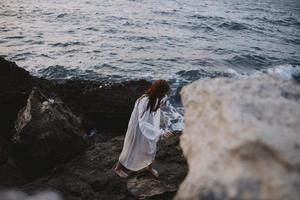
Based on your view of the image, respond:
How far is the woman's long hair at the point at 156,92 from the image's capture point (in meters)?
5.32

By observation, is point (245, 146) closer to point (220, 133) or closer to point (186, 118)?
point (220, 133)

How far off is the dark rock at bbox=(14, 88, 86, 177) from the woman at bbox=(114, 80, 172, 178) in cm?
91

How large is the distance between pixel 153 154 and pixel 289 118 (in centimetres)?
375

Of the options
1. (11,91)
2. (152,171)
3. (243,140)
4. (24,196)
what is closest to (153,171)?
(152,171)

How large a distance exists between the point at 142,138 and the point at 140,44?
13.8 metres

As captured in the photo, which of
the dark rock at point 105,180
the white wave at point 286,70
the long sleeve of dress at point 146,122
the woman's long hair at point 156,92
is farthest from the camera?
the white wave at point 286,70

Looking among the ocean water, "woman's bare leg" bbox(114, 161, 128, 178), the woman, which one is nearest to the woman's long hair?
the woman

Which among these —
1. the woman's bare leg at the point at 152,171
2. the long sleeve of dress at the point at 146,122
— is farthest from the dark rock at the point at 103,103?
the long sleeve of dress at the point at 146,122

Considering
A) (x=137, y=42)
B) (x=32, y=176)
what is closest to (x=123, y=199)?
(x=32, y=176)

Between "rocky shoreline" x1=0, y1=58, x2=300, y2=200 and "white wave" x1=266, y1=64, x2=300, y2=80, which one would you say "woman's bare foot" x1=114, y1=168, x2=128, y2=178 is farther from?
"white wave" x1=266, y1=64, x2=300, y2=80

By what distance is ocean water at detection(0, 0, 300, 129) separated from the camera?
14797mm

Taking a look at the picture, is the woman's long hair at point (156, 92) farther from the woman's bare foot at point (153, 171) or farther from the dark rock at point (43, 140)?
the dark rock at point (43, 140)

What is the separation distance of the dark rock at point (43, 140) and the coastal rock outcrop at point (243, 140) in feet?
11.6

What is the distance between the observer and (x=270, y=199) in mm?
1825
